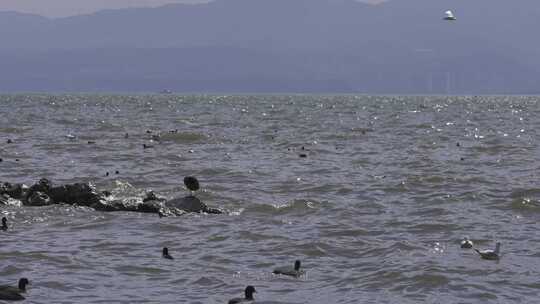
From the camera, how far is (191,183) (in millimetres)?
Result: 28672

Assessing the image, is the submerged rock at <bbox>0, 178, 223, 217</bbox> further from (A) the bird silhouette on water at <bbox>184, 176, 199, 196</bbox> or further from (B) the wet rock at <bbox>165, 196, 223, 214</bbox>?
(A) the bird silhouette on water at <bbox>184, 176, 199, 196</bbox>

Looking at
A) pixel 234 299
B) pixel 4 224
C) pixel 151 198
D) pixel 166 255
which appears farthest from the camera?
pixel 151 198

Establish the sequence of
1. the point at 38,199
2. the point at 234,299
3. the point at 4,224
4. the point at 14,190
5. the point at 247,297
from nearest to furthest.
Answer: the point at 234,299 < the point at 247,297 < the point at 4,224 < the point at 38,199 < the point at 14,190

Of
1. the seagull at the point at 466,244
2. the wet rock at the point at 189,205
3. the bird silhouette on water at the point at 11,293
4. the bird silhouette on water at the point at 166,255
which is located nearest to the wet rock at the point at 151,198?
the wet rock at the point at 189,205

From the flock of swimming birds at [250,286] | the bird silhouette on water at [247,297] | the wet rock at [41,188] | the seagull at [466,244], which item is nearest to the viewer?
the flock of swimming birds at [250,286]

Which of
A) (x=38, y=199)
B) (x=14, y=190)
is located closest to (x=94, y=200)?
(x=38, y=199)

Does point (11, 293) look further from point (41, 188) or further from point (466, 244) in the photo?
point (41, 188)

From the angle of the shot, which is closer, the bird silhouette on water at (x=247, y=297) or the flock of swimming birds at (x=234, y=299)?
the flock of swimming birds at (x=234, y=299)

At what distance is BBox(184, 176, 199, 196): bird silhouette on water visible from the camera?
28.5m

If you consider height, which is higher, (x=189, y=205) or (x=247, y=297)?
(x=189, y=205)

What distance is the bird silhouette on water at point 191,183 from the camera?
28.5 meters

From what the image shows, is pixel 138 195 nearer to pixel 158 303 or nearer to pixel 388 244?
pixel 388 244

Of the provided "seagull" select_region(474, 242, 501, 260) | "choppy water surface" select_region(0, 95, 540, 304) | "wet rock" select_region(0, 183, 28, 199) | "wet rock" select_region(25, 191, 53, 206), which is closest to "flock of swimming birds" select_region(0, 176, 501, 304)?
"seagull" select_region(474, 242, 501, 260)

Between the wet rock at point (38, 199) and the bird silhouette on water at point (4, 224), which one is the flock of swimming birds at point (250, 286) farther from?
the wet rock at point (38, 199)
